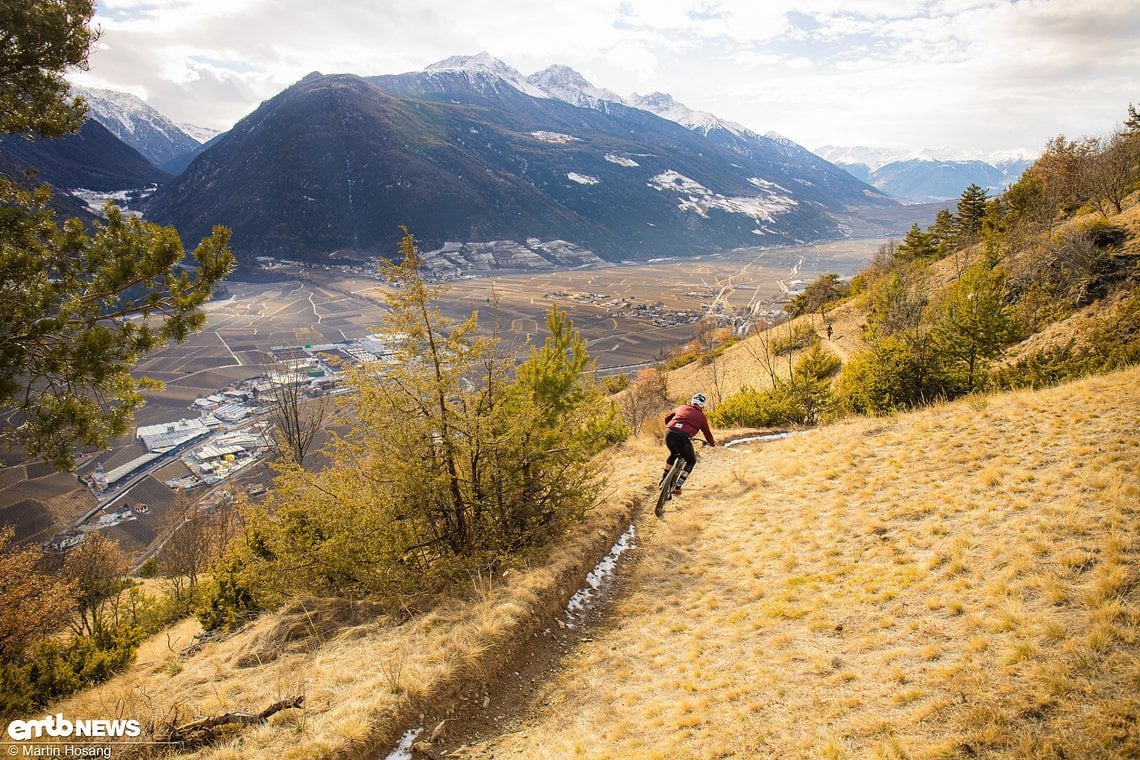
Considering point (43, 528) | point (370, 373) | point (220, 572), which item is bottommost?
point (43, 528)

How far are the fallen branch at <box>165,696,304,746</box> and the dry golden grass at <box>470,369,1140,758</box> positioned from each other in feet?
7.41

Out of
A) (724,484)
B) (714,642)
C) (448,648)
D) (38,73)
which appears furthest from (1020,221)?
(38,73)

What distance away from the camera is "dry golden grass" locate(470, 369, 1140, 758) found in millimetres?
3941

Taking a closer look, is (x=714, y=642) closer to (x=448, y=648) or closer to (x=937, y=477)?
(x=448, y=648)

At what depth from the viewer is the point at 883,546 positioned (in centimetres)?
745

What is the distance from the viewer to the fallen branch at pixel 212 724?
498cm

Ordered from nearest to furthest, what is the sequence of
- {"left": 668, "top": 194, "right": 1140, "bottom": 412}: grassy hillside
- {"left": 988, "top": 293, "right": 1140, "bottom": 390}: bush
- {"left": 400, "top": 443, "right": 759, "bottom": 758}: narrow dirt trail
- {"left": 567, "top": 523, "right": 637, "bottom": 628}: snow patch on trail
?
{"left": 400, "top": 443, "right": 759, "bottom": 758}: narrow dirt trail < {"left": 567, "top": 523, "right": 637, "bottom": 628}: snow patch on trail < {"left": 988, "top": 293, "right": 1140, "bottom": 390}: bush < {"left": 668, "top": 194, "right": 1140, "bottom": 412}: grassy hillside

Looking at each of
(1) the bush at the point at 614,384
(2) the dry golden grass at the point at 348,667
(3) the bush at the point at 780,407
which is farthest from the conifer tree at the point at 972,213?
(2) the dry golden grass at the point at 348,667

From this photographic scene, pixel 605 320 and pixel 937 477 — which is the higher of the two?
pixel 605 320

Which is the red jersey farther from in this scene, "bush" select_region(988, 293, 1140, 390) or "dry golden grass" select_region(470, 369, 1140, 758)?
"bush" select_region(988, 293, 1140, 390)

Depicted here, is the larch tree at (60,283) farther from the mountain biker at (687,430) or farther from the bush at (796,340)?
the bush at (796,340)

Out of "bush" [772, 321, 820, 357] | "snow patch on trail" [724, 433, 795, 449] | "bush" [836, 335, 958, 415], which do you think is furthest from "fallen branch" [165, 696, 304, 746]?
"bush" [772, 321, 820, 357]

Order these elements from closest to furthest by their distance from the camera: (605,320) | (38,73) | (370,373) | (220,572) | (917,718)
A: 1. (917,718)
2. (38,73)
3. (370,373)
4. (220,572)
5. (605,320)

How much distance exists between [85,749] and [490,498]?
557 centimetres
